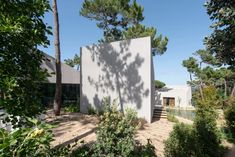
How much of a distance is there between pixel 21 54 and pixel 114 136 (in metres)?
4.55

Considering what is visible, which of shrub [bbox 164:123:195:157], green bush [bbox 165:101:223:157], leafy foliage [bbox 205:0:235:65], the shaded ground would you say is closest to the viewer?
leafy foliage [bbox 205:0:235:65]

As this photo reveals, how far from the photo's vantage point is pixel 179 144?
894cm

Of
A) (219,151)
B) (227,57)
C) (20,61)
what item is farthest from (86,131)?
(20,61)

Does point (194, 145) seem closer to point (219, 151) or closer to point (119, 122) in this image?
point (219, 151)

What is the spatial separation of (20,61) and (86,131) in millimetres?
9528

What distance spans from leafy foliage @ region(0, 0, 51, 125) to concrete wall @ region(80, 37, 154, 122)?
13.3m

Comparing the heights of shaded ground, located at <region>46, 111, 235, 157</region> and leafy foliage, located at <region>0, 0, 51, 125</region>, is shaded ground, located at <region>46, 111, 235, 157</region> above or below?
below

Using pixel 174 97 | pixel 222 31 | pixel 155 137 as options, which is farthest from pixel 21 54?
pixel 174 97

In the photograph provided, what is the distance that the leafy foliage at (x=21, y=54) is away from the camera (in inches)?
93.4

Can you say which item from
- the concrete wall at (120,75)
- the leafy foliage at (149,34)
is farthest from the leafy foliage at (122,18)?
the concrete wall at (120,75)

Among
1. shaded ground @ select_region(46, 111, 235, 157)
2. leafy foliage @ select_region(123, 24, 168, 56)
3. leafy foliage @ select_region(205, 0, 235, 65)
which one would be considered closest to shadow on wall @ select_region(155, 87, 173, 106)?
leafy foliage @ select_region(123, 24, 168, 56)

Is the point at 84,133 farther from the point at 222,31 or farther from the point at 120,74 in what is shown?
the point at 222,31

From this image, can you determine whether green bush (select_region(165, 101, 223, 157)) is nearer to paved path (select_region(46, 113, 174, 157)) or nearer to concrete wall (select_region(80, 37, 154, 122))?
paved path (select_region(46, 113, 174, 157))

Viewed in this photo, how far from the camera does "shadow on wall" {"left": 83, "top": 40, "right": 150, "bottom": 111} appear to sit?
16.3 m
